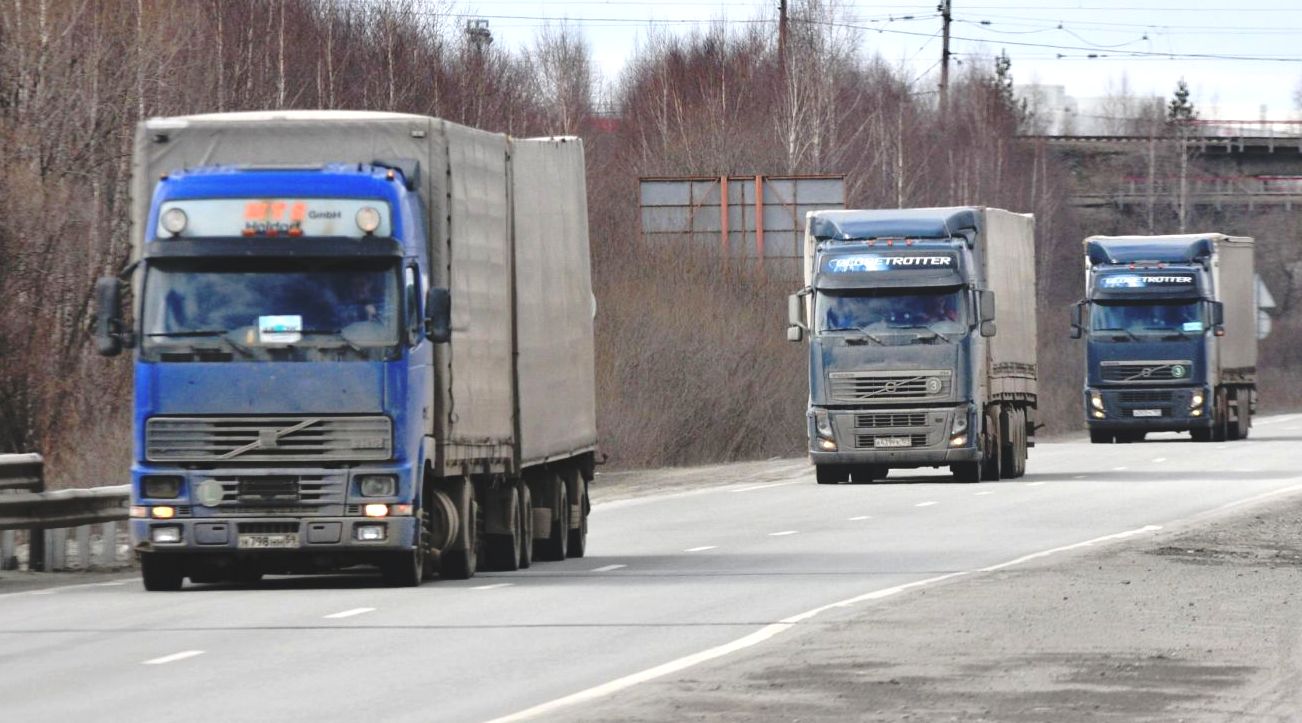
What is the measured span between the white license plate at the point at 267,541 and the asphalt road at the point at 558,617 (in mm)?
393

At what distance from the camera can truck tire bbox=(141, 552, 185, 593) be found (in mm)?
19516

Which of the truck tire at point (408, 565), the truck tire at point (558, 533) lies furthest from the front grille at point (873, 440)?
the truck tire at point (408, 565)

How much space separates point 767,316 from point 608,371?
7907 millimetres

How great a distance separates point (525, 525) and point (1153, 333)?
1223 inches

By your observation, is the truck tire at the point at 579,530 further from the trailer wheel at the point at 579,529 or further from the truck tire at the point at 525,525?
the truck tire at the point at 525,525

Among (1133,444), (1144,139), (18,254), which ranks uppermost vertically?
(1144,139)

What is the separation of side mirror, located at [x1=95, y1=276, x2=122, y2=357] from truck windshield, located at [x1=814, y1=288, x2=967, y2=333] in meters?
18.8

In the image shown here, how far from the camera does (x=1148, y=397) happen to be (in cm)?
5266

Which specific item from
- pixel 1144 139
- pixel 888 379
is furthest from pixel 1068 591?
pixel 1144 139

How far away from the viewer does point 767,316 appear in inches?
2219

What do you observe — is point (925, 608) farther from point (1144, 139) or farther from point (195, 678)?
point (1144, 139)

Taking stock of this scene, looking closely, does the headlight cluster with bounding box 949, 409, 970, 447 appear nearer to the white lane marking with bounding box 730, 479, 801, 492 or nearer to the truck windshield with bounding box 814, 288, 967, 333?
the truck windshield with bounding box 814, 288, 967, 333

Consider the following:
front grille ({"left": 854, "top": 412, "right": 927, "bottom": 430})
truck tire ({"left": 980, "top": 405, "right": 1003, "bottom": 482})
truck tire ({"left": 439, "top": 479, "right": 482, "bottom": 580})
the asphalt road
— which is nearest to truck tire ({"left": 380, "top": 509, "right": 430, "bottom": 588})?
the asphalt road

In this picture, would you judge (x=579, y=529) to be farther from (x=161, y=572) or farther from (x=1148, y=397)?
(x=1148, y=397)
